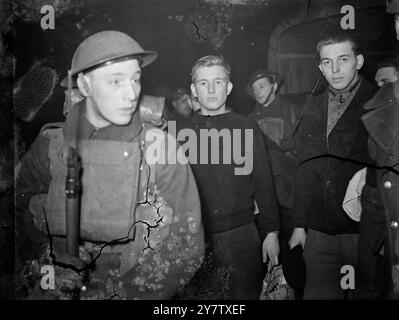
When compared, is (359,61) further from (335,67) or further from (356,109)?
(356,109)

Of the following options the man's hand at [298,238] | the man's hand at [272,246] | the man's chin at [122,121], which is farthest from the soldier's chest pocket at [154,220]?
the man's hand at [298,238]

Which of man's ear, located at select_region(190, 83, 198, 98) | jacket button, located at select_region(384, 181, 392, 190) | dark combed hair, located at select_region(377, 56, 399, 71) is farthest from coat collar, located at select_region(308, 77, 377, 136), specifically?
man's ear, located at select_region(190, 83, 198, 98)

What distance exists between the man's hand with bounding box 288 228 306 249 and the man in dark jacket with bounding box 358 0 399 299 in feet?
0.92

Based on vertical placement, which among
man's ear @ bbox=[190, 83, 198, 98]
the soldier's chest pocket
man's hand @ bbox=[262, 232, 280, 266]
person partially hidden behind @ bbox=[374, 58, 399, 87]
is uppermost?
person partially hidden behind @ bbox=[374, 58, 399, 87]

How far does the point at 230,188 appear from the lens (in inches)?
92.7

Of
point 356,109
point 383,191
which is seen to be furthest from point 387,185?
point 356,109

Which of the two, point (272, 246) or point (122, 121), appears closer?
point (122, 121)

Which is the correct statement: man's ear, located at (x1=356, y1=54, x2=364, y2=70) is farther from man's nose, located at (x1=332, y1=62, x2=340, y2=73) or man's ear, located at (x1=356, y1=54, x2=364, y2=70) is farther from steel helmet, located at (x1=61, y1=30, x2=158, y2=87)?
steel helmet, located at (x1=61, y1=30, x2=158, y2=87)

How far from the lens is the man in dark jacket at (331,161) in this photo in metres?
2.35

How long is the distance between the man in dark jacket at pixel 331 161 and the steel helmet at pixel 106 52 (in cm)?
87

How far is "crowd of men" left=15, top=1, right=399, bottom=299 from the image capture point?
2258 millimetres

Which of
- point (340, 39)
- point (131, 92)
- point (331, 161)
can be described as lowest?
point (331, 161)

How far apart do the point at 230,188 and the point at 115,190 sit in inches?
22.2

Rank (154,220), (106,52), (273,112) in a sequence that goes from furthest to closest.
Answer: (273,112) < (154,220) < (106,52)
